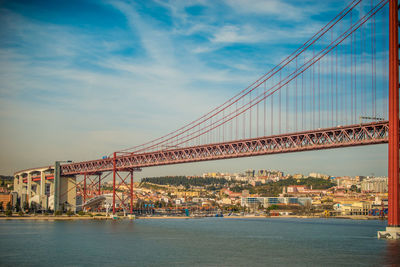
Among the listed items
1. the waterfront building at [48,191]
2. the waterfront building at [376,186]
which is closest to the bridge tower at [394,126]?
the waterfront building at [48,191]

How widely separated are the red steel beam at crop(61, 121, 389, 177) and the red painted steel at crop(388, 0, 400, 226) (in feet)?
9.12

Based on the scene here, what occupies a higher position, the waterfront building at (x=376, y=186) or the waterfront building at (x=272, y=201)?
the waterfront building at (x=376, y=186)

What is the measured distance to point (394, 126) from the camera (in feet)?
100

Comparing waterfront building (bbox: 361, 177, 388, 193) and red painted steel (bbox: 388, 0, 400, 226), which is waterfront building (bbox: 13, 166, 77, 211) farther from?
waterfront building (bbox: 361, 177, 388, 193)

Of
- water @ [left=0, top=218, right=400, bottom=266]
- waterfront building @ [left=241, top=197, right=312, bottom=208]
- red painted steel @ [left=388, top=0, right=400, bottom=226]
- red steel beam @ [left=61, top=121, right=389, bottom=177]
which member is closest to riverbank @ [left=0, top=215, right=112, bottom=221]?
red steel beam @ [left=61, top=121, right=389, bottom=177]

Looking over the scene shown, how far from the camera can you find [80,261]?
25.8 m

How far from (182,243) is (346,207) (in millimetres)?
83475

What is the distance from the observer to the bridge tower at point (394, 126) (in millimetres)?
30286

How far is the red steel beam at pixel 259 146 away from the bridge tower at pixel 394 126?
2792 mm

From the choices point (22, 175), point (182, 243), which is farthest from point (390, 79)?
point (22, 175)

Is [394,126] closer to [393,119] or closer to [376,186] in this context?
[393,119]

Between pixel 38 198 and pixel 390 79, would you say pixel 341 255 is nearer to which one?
pixel 390 79

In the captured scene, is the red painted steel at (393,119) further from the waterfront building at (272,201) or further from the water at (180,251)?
the waterfront building at (272,201)

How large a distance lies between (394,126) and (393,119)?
405 mm
